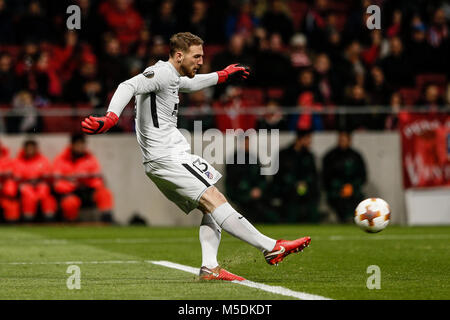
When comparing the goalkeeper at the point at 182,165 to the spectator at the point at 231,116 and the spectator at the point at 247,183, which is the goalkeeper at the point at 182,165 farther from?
the spectator at the point at 231,116

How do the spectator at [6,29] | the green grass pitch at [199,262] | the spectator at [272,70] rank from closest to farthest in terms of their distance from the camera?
the green grass pitch at [199,262], the spectator at [272,70], the spectator at [6,29]

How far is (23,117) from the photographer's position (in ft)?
50.9

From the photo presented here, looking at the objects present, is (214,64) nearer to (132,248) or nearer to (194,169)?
(132,248)

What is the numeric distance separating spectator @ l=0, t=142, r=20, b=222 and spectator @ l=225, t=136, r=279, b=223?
3534 millimetres

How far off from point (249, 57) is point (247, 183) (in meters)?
2.70

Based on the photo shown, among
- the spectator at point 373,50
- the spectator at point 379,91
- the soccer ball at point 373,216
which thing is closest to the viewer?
→ the soccer ball at point 373,216

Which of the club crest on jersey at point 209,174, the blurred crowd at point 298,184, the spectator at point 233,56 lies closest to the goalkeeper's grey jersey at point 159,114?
the club crest on jersey at point 209,174

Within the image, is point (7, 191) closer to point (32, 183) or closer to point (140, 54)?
point (32, 183)

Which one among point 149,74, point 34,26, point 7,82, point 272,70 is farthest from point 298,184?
point 149,74

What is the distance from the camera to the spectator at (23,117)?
1547cm

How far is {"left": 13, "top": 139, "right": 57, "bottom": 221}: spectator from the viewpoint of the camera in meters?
15.1

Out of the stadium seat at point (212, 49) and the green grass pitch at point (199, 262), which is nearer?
the green grass pitch at point (199, 262)

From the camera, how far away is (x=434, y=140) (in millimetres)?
15805

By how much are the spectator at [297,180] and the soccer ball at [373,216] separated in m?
6.50
